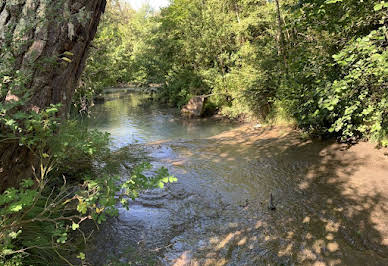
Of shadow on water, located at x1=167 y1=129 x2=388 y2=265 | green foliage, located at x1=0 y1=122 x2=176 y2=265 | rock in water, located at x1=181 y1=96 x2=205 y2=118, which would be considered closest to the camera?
green foliage, located at x1=0 y1=122 x2=176 y2=265

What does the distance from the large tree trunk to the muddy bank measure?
1917 millimetres

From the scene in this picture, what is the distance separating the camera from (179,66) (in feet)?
61.1

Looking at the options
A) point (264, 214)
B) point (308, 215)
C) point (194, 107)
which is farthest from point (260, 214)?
point (194, 107)

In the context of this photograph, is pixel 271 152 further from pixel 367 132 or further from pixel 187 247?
pixel 187 247

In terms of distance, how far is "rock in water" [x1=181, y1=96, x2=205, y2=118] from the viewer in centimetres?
1487

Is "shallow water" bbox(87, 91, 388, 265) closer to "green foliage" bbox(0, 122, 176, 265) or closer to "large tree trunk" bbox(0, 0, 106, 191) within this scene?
"green foliage" bbox(0, 122, 176, 265)

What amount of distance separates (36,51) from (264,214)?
12.9 ft

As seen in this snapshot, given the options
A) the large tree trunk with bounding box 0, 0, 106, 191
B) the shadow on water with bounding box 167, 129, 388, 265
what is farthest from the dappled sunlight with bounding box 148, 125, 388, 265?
the large tree trunk with bounding box 0, 0, 106, 191

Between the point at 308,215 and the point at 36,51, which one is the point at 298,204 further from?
the point at 36,51

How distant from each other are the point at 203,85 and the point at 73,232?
13.6 metres

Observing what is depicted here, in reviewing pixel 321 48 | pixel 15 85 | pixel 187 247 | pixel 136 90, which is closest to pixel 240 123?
pixel 321 48

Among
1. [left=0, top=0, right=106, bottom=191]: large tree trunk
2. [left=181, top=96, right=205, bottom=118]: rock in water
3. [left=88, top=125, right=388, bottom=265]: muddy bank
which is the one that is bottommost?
[left=88, top=125, right=388, bottom=265]: muddy bank

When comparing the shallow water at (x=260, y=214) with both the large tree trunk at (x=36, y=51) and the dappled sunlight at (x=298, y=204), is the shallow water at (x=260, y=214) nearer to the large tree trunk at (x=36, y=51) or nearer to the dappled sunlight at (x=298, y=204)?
the dappled sunlight at (x=298, y=204)

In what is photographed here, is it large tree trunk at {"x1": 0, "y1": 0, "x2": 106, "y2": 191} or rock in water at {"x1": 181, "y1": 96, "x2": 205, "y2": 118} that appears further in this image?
rock in water at {"x1": 181, "y1": 96, "x2": 205, "y2": 118}
